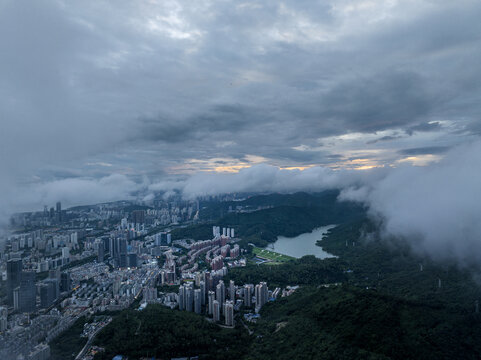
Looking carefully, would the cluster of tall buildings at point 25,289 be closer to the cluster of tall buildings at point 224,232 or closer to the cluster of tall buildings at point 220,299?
the cluster of tall buildings at point 220,299

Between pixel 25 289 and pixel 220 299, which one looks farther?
pixel 220 299

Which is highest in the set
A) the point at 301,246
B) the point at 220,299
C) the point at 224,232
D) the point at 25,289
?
the point at 25,289

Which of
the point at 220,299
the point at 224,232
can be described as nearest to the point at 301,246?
the point at 224,232

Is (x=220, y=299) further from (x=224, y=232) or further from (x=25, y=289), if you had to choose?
(x=224, y=232)

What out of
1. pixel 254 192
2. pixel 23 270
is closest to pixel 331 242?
pixel 23 270

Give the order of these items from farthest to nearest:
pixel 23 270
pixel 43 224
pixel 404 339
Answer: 1. pixel 43 224
2. pixel 23 270
3. pixel 404 339

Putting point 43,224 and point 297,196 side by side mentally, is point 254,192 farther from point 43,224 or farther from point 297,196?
point 43,224

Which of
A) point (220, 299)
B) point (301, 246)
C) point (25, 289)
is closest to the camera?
point (25, 289)

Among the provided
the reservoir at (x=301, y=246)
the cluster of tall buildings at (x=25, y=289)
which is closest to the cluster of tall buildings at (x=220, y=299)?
the cluster of tall buildings at (x=25, y=289)
